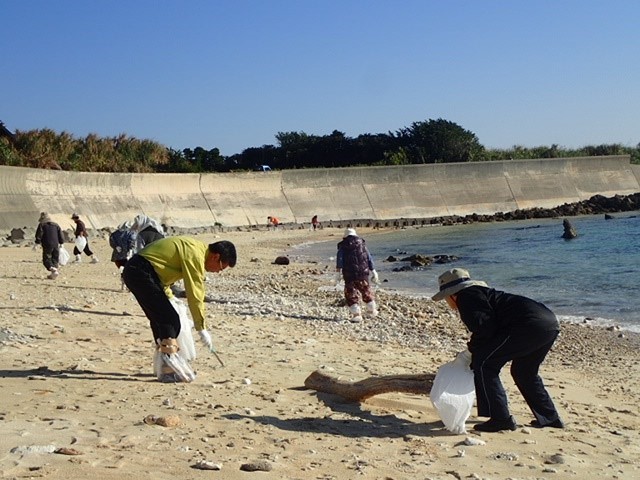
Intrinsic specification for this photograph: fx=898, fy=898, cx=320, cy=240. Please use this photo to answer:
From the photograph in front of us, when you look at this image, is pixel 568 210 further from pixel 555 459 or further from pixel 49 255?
pixel 555 459

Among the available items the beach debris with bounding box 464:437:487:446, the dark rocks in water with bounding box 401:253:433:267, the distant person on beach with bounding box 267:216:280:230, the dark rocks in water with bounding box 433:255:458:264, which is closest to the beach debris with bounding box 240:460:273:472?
the beach debris with bounding box 464:437:487:446

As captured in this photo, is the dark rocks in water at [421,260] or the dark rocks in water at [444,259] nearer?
the dark rocks in water at [421,260]

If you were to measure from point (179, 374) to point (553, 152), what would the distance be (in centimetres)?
7009

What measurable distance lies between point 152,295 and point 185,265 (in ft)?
1.22

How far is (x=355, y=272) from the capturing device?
1359 cm

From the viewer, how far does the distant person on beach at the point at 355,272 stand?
13.5 metres

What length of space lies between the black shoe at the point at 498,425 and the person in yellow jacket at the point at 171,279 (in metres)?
2.36

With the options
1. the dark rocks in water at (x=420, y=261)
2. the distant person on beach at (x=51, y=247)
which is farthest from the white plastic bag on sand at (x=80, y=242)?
the dark rocks in water at (x=420, y=261)

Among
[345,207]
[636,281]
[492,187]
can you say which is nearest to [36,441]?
[636,281]

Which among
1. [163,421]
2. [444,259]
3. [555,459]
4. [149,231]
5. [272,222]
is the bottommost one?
[444,259]

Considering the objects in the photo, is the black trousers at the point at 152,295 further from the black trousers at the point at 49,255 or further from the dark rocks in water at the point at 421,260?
the dark rocks in water at the point at 421,260

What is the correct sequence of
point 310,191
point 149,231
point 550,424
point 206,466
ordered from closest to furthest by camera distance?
point 206,466 < point 550,424 < point 149,231 < point 310,191

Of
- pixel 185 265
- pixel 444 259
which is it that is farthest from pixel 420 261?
pixel 185 265

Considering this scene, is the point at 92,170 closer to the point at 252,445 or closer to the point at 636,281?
the point at 636,281
